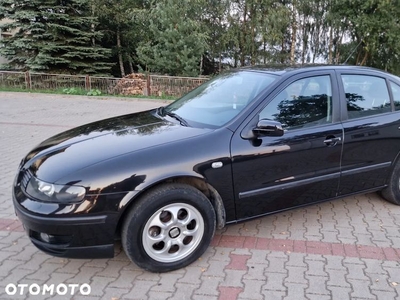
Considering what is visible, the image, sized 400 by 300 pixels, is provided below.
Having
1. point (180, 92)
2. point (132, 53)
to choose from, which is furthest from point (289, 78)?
point (132, 53)

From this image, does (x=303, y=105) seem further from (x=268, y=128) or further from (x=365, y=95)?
(x=365, y=95)

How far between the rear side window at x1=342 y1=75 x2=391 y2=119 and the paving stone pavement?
116 centimetres

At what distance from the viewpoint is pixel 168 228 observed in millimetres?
2691

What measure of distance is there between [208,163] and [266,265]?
1002 mm

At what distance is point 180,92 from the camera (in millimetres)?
13820

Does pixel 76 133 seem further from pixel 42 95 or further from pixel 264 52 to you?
pixel 264 52

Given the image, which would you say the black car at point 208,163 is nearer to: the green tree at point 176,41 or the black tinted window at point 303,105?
the black tinted window at point 303,105

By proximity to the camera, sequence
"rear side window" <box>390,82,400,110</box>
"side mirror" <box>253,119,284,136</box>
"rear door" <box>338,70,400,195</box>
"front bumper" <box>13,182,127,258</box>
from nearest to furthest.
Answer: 1. "front bumper" <box>13,182,127,258</box>
2. "side mirror" <box>253,119,284,136</box>
3. "rear door" <box>338,70,400,195</box>
4. "rear side window" <box>390,82,400,110</box>

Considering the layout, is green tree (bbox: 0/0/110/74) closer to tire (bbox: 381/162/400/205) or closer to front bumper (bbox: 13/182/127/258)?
front bumper (bbox: 13/182/127/258)

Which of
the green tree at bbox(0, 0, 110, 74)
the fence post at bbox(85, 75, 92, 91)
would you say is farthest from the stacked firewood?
the green tree at bbox(0, 0, 110, 74)

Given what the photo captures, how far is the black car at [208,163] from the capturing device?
8.16ft

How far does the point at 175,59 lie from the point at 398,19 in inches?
492

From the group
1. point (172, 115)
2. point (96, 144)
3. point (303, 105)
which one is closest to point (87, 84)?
point (172, 115)

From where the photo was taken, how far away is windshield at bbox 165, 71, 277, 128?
311 centimetres
